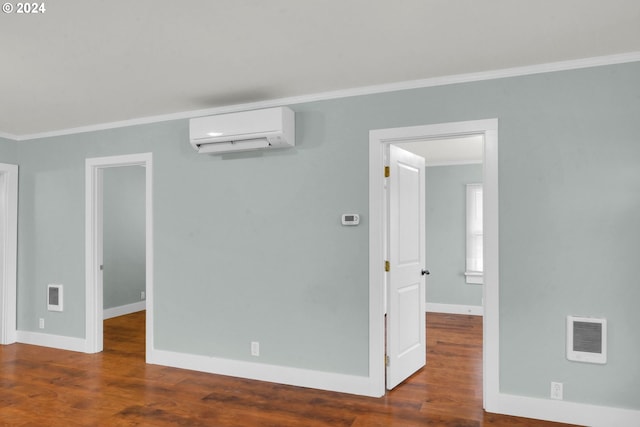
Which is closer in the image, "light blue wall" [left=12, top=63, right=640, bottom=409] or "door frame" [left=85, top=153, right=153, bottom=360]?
"light blue wall" [left=12, top=63, right=640, bottom=409]

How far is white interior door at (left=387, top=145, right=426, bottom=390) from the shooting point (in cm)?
346

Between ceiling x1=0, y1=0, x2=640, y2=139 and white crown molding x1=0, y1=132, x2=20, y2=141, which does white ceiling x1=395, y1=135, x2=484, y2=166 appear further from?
white crown molding x1=0, y1=132, x2=20, y2=141

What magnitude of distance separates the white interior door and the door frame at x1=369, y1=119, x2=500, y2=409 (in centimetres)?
16

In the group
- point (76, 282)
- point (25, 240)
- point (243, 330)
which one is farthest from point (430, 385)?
point (25, 240)

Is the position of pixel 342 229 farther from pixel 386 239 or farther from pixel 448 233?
pixel 448 233

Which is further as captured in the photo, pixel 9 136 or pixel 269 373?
pixel 9 136

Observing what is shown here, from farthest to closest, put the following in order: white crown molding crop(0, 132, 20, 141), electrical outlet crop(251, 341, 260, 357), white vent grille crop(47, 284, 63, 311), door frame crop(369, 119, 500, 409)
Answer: white crown molding crop(0, 132, 20, 141)
white vent grille crop(47, 284, 63, 311)
electrical outlet crop(251, 341, 260, 357)
door frame crop(369, 119, 500, 409)

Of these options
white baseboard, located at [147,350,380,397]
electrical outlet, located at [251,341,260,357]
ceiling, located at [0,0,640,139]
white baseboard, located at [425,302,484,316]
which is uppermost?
ceiling, located at [0,0,640,139]

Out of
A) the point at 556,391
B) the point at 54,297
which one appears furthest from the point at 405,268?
the point at 54,297

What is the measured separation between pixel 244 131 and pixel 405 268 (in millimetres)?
1829

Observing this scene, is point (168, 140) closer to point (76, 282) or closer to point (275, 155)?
point (275, 155)

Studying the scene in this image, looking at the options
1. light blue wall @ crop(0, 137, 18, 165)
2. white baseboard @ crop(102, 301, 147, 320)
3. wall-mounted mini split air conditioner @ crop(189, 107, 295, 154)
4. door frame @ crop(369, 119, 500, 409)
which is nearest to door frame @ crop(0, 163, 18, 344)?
light blue wall @ crop(0, 137, 18, 165)

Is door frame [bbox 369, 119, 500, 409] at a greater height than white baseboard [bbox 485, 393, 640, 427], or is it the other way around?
door frame [bbox 369, 119, 500, 409]

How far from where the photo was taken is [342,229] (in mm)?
3426
